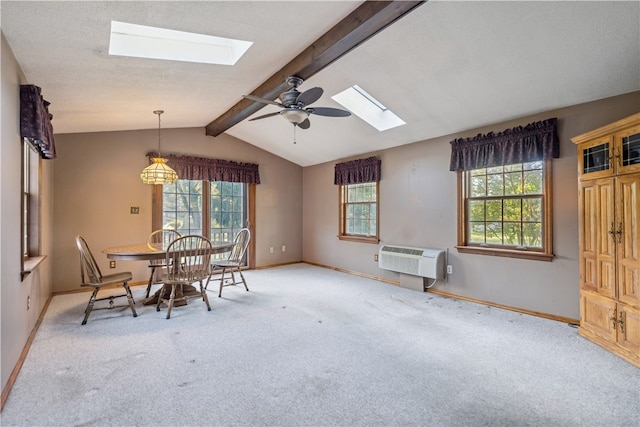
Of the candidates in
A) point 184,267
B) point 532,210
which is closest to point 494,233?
point 532,210

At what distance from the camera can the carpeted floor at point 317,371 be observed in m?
1.84

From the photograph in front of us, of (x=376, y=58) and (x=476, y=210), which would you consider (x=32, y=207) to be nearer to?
(x=376, y=58)

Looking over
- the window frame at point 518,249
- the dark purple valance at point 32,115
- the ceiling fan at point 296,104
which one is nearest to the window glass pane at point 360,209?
the window frame at point 518,249

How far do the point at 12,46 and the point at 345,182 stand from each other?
184 inches

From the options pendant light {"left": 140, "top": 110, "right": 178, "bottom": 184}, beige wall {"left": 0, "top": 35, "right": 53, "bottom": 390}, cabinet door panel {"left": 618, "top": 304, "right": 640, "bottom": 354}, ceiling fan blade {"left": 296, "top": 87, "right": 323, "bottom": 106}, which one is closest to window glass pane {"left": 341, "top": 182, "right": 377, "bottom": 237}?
ceiling fan blade {"left": 296, "top": 87, "right": 323, "bottom": 106}

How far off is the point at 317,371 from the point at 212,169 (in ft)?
14.5

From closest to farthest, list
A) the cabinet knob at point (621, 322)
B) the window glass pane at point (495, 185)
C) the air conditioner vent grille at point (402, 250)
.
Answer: the cabinet knob at point (621, 322)
the window glass pane at point (495, 185)
the air conditioner vent grille at point (402, 250)

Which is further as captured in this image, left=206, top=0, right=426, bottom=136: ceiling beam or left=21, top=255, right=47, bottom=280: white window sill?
left=21, top=255, right=47, bottom=280: white window sill

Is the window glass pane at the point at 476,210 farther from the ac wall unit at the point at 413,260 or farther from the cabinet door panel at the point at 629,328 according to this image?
the cabinet door panel at the point at 629,328

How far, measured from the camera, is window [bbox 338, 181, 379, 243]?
571 cm

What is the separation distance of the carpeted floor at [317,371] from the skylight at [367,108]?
2.62 meters

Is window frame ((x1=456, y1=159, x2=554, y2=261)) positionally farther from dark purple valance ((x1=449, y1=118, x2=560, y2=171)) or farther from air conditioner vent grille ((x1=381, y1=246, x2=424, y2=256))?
air conditioner vent grille ((x1=381, y1=246, x2=424, y2=256))

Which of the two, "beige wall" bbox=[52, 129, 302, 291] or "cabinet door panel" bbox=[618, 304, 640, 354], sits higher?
"beige wall" bbox=[52, 129, 302, 291]

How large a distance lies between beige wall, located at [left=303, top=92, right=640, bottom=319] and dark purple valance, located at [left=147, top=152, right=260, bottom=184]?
1.43 metres
